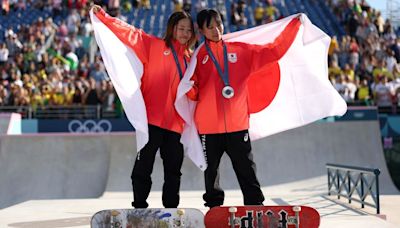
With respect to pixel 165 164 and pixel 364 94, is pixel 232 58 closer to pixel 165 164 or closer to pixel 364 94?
pixel 165 164

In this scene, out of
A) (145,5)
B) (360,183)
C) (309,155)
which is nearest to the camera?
(360,183)

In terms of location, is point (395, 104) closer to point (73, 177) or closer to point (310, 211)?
point (73, 177)

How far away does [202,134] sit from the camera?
5734mm

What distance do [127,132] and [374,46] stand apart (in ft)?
27.1

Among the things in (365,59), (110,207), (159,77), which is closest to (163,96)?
(159,77)

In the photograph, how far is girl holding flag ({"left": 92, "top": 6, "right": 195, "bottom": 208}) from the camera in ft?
19.1

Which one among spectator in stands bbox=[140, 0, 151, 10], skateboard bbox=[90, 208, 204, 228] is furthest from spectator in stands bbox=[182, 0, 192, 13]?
skateboard bbox=[90, 208, 204, 228]

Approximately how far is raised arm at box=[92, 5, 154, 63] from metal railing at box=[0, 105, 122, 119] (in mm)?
8136

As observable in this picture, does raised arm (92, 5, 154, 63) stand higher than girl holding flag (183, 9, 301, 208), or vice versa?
raised arm (92, 5, 154, 63)

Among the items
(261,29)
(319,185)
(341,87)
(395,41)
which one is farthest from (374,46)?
(261,29)

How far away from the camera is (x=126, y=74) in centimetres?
584

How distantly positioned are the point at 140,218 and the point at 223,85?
1378 millimetres

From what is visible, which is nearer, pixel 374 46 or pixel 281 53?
pixel 281 53

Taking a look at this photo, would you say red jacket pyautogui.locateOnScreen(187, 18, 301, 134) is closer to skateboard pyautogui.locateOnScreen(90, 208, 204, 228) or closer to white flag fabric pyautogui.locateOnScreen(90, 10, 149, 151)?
white flag fabric pyautogui.locateOnScreen(90, 10, 149, 151)
